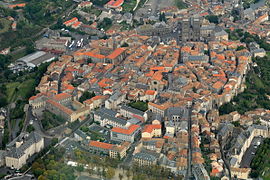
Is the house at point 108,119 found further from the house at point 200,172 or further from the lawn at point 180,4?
the lawn at point 180,4

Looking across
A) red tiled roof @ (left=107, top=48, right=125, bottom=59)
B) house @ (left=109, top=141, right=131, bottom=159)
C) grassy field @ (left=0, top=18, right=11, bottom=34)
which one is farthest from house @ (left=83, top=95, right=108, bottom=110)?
grassy field @ (left=0, top=18, right=11, bottom=34)

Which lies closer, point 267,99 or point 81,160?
point 81,160

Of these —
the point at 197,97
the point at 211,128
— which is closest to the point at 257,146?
the point at 211,128

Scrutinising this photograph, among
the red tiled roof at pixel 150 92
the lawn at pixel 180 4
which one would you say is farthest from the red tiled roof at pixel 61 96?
the lawn at pixel 180 4

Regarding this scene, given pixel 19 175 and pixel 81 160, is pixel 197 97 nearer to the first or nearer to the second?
pixel 81 160

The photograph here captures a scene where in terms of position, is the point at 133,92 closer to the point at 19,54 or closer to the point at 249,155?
the point at 249,155

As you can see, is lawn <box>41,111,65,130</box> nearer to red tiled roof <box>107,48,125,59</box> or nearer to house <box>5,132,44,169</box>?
house <box>5,132,44,169</box>
